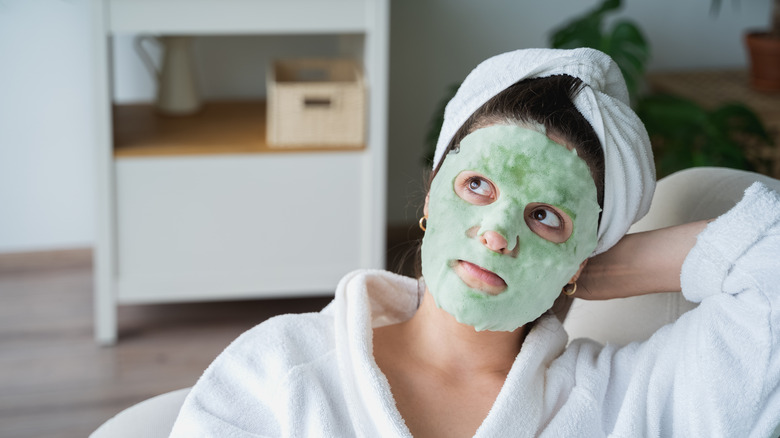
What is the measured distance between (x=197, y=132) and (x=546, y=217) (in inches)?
62.9

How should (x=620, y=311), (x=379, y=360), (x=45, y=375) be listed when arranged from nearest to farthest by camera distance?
(x=379, y=360) < (x=620, y=311) < (x=45, y=375)

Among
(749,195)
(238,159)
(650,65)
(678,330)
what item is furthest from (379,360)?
(650,65)

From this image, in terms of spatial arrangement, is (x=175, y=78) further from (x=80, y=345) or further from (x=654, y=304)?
(x=654, y=304)

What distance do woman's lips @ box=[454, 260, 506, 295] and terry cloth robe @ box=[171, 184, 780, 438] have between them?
152 mm

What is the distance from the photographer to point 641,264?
116cm

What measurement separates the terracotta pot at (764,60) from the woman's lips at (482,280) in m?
2.11

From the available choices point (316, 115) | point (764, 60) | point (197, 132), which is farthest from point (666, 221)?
point (764, 60)

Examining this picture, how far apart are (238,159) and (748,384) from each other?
1585mm

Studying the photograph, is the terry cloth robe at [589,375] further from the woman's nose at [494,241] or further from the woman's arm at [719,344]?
the woman's nose at [494,241]

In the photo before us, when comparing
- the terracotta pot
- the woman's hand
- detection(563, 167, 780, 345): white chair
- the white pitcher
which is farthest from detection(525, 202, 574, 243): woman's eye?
the terracotta pot

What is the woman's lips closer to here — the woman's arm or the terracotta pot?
the woman's arm

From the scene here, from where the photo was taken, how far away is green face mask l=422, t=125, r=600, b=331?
41.3 inches

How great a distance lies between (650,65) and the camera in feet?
9.94

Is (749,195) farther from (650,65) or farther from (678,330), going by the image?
(650,65)
